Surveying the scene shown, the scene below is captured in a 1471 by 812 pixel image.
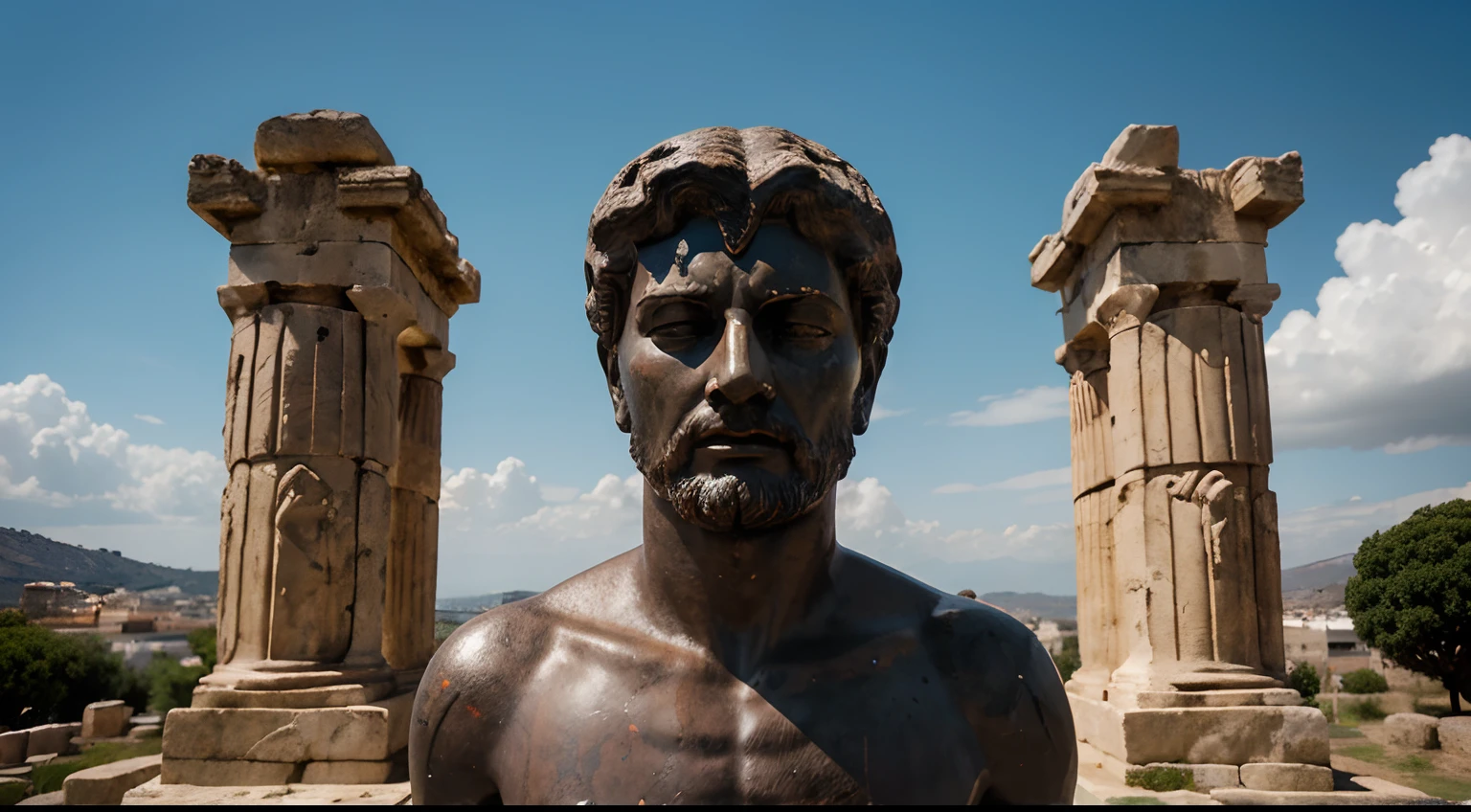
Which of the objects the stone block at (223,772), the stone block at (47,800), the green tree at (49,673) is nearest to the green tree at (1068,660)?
the stone block at (223,772)

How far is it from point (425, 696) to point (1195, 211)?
9196 millimetres

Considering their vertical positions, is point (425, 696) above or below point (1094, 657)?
Answer: above

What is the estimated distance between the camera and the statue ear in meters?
2.16

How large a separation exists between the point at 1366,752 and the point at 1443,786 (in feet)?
11.5

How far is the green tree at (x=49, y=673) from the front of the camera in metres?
19.3

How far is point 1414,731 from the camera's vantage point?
1634 centimetres

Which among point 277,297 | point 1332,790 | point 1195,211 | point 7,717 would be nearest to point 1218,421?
point 1195,211

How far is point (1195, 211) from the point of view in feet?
30.3

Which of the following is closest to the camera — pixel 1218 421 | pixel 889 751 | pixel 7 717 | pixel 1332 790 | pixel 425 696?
pixel 889 751

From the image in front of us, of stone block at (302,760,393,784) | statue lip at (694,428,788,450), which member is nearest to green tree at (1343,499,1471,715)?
stone block at (302,760,393,784)

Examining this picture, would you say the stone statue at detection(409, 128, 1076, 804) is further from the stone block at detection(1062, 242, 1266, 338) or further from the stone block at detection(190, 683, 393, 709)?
the stone block at detection(1062, 242, 1266, 338)

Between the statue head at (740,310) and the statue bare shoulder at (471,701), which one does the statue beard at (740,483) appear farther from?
the statue bare shoulder at (471,701)

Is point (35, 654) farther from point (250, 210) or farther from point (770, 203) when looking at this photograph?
point (770, 203)

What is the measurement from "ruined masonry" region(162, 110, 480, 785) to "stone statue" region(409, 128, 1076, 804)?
6729 mm
